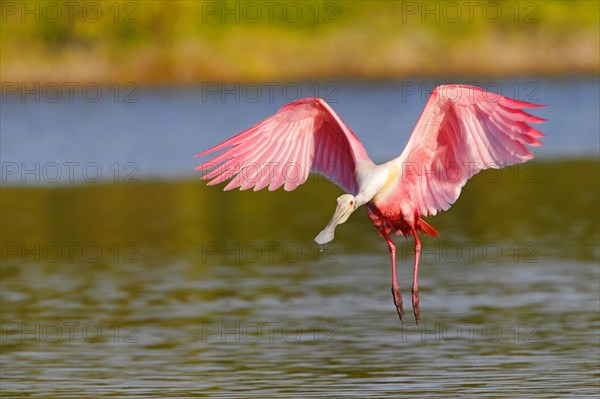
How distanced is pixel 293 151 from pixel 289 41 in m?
A: 52.9

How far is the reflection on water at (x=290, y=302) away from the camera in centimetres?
1336

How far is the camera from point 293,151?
13.8 m

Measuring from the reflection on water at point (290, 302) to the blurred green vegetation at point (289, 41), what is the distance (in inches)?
1385

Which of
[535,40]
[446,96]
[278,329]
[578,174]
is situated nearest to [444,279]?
[278,329]

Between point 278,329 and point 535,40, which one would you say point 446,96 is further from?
point 535,40

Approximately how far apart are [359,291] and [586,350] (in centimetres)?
415

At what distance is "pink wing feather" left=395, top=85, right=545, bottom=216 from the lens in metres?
12.9

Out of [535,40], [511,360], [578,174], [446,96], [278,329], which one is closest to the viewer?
[446,96]

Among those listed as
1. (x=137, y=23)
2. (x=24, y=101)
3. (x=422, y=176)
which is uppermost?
(x=137, y=23)

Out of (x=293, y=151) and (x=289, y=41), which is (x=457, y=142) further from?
(x=289, y=41)

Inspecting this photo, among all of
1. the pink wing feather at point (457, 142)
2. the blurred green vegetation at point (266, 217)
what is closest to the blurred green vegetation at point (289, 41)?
the blurred green vegetation at point (266, 217)

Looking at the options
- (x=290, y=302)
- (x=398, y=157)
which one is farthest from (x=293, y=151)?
(x=290, y=302)

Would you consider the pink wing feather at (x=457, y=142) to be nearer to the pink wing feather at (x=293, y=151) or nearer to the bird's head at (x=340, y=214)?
the pink wing feather at (x=293, y=151)

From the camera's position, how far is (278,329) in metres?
15.6
